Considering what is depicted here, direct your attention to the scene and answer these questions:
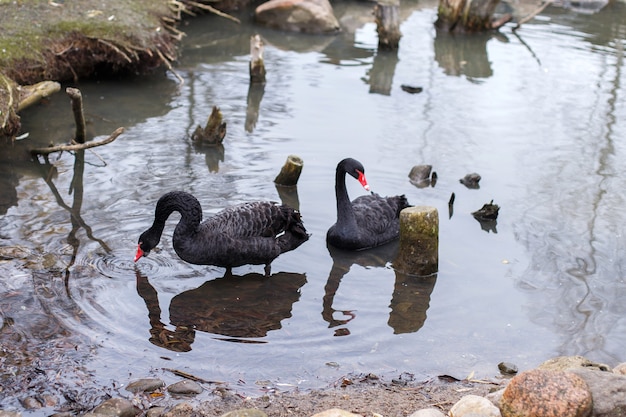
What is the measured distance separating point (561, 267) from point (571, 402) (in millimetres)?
2890

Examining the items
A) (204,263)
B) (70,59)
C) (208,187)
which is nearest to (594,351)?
(204,263)

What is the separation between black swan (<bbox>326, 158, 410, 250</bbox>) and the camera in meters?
6.96

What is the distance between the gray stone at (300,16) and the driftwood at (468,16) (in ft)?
7.64

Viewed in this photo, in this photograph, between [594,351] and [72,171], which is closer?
[594,351]

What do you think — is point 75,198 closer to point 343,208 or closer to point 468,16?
point 343,208

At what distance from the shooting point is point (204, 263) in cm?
623

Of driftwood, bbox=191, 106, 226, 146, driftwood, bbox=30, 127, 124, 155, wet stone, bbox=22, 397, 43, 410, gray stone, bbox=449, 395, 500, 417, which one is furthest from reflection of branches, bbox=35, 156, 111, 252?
gray stone, bbox=449, 395, 500, 417

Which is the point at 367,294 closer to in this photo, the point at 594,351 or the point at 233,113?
the point at 594,351

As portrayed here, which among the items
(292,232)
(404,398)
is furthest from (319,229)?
(404,398)

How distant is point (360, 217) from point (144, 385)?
9.77ft

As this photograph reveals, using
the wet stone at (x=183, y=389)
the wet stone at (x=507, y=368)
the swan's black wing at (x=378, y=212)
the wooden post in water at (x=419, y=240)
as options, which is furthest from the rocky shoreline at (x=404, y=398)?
the swan's black wing at (x=378, y=212)

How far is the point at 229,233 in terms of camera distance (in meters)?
6.29

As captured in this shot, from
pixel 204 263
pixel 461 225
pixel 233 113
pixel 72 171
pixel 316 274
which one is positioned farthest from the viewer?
pixel 233 113

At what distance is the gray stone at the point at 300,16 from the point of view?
15758 millimetres
